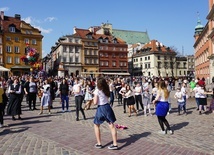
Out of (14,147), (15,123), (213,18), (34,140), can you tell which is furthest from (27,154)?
(213,18)

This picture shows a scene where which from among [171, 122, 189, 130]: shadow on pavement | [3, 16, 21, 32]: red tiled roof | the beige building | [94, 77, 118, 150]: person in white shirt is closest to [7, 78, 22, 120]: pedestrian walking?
[94, 77, 118, 150]: person in white shirt

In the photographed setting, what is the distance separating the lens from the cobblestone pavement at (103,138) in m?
6.48

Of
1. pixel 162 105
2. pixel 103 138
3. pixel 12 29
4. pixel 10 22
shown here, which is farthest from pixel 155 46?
pixel 103 138

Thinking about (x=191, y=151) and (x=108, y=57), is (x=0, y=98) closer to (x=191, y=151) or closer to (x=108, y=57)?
(x=191, y=151)

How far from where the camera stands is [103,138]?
7.81 meters

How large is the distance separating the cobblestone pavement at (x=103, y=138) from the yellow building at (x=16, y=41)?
5264 centimetres

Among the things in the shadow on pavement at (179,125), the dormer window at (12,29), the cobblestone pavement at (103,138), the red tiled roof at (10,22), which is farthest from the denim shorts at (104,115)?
the dormer window at (12,29)

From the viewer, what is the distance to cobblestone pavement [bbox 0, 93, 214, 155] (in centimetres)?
648

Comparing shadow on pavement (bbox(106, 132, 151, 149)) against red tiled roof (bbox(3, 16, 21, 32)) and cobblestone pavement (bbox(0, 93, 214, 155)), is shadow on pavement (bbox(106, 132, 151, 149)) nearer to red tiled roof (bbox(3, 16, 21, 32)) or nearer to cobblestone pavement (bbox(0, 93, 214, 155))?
cobblestone pavement (bbox(0, 93, 214, 155))

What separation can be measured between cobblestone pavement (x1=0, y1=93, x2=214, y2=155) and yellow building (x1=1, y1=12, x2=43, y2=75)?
52643 millimetres

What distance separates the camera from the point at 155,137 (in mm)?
7949

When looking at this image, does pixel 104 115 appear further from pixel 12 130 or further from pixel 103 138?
pixel 12 130

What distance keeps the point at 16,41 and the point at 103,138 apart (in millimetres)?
58831

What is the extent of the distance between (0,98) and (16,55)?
55014 millimetres
